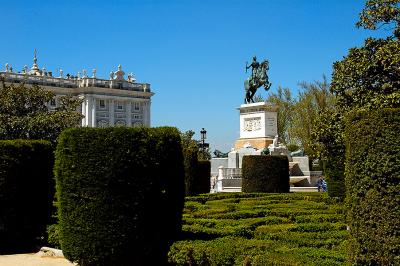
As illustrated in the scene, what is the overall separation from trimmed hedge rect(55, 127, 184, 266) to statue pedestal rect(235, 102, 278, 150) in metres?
25.2

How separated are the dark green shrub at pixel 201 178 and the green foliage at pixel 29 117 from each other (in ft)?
37.3

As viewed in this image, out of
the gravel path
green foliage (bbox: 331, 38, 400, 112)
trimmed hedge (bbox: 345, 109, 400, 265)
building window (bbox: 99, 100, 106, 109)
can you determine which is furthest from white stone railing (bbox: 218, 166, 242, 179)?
building window (bbox: 99, 100, 106, 109)

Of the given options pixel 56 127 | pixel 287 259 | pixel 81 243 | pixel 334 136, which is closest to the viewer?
pixel 287 259

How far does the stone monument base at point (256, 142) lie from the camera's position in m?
33.8

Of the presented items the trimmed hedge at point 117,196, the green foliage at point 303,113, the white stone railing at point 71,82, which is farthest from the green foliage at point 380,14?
the white stone railing at point 71,82

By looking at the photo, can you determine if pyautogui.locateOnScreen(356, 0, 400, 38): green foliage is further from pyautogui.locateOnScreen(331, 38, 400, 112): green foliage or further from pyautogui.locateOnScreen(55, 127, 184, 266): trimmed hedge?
pyautogui.locateOnScreen(55, 127, 184, 266): trimmed hedge

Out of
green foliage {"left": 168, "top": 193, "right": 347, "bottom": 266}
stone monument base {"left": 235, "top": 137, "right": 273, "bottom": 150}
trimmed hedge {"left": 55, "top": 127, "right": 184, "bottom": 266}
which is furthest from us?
stone monument base {"left": 235, "top": 137, "right": 273, "bottom": 150}

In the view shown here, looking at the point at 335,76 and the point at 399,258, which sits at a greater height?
the point at 335,76

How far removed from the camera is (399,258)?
233 inches

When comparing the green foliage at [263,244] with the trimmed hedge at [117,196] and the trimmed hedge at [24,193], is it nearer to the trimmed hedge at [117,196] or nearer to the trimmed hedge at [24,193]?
the trimmed hedge at [117,196]

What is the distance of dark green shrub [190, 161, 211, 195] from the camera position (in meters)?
24.7

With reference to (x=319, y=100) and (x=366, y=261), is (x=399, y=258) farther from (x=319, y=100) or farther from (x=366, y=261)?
(x=319, y=100)

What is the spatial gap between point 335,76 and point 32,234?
8838 mm

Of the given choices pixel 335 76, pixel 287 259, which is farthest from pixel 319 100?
pixel 287 259
